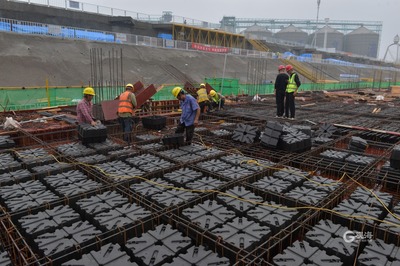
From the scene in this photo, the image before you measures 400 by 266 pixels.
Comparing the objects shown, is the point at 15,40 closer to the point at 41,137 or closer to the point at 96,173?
the point at 41,137

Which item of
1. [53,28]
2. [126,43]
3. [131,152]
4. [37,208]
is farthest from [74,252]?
[126,43]

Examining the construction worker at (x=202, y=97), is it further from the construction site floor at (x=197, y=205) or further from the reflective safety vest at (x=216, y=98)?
the construction site floor at (x=197, y=205)

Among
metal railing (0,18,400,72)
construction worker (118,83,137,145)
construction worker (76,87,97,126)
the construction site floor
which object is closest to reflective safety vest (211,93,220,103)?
construction worker (118,83,137,145)

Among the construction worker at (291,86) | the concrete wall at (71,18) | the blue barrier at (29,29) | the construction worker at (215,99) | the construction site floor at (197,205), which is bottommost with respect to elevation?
the construction site floor at (197,205)

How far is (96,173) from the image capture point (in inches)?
208

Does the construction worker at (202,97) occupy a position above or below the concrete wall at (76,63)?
below

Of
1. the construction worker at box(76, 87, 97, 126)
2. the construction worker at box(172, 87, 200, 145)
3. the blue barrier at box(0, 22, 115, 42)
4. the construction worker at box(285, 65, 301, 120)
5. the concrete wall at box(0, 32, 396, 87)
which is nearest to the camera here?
the construction worker at box(172, 87, 200, 145)

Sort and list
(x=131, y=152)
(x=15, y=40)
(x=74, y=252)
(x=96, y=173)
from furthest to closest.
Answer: (x=15, y=40) < (x=131, y=152) < (x=96, y=173) < (x=74, y=252)

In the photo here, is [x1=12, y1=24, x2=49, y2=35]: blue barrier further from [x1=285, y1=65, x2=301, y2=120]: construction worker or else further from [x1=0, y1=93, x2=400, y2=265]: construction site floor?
[x1=285, y1=65, x2=301, y2=120]: construction worker

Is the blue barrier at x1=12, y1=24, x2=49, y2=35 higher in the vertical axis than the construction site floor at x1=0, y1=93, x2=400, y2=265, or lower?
higher

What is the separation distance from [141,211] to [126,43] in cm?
2990

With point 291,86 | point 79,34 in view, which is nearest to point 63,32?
point 79,34

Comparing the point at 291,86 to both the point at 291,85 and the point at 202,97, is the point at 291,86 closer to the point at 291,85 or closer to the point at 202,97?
the point at 291,85

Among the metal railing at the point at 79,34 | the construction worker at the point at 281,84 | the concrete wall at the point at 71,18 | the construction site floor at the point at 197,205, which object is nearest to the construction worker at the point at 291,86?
the construction worker at the point at 281,84
